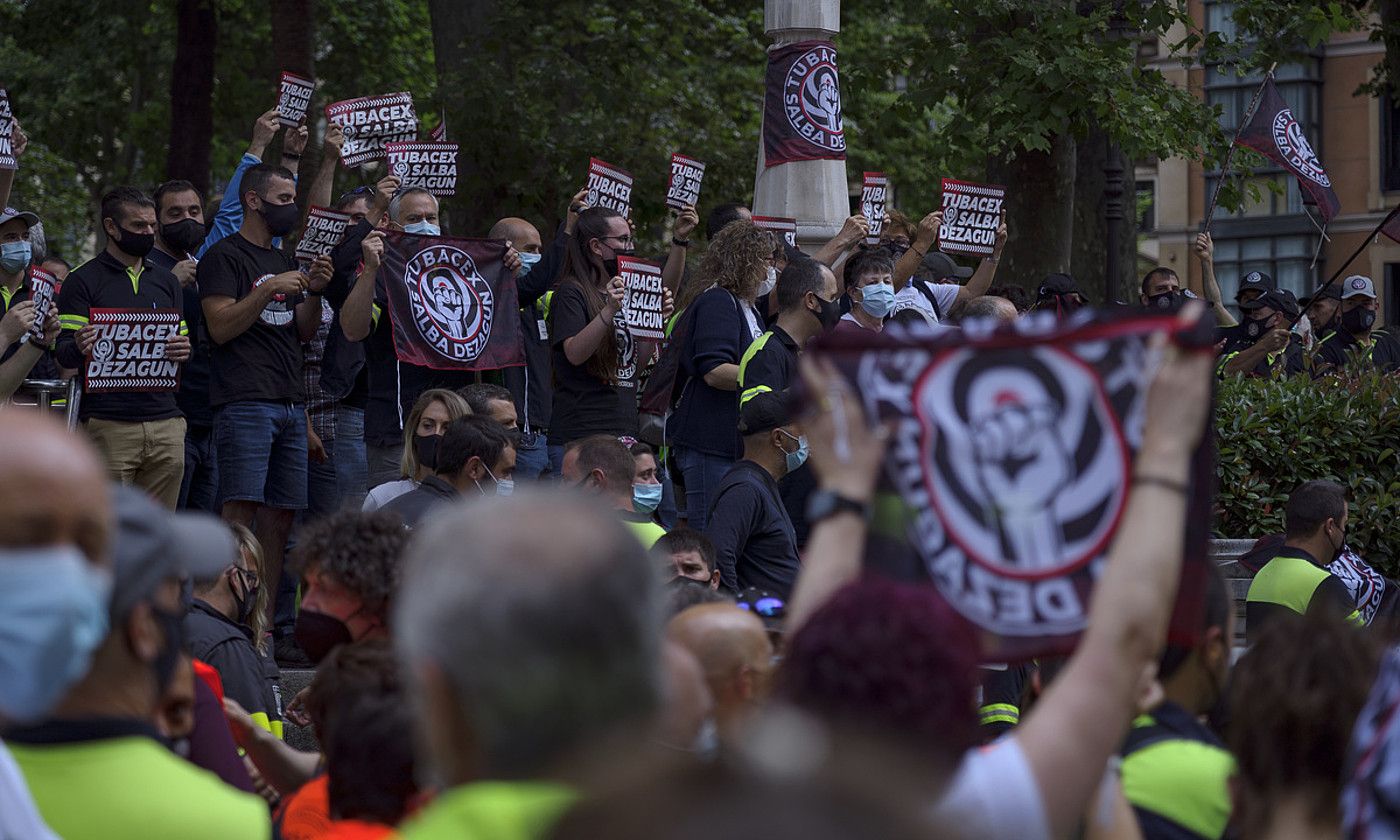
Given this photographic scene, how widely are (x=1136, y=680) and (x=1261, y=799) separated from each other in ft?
1.36

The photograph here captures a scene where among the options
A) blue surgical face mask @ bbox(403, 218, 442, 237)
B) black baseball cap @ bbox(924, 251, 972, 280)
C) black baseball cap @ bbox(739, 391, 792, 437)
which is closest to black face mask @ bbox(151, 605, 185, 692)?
black baseball cap @ bbox(739, 391, 792, 437)

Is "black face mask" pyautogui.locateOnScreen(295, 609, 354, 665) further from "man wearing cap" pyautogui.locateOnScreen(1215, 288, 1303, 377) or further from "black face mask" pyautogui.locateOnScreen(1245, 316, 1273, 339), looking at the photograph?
"black face mask" pyautogui.locateOnScreen(1245, 316, 1273, 339)

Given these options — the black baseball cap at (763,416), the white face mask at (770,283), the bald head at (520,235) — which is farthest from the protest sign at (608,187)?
the black baseball cap at (763,416)

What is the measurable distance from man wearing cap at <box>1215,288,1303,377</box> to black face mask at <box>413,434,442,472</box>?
6147 mm

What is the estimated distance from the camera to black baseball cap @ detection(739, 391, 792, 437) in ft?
25.5

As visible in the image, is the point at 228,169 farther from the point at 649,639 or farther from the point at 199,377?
the point at 649,639

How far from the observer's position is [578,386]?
977cm

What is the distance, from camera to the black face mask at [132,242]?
8992mm

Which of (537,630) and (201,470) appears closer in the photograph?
(537,630)

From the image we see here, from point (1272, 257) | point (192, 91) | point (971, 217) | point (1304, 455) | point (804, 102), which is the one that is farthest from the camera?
A: point (1272, 257)

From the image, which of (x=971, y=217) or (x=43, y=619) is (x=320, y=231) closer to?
(x=971, y=217)

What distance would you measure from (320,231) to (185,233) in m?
0.77

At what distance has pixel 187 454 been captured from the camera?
932 centimetres

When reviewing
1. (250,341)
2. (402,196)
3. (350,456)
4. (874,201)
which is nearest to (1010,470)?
(250,341)
